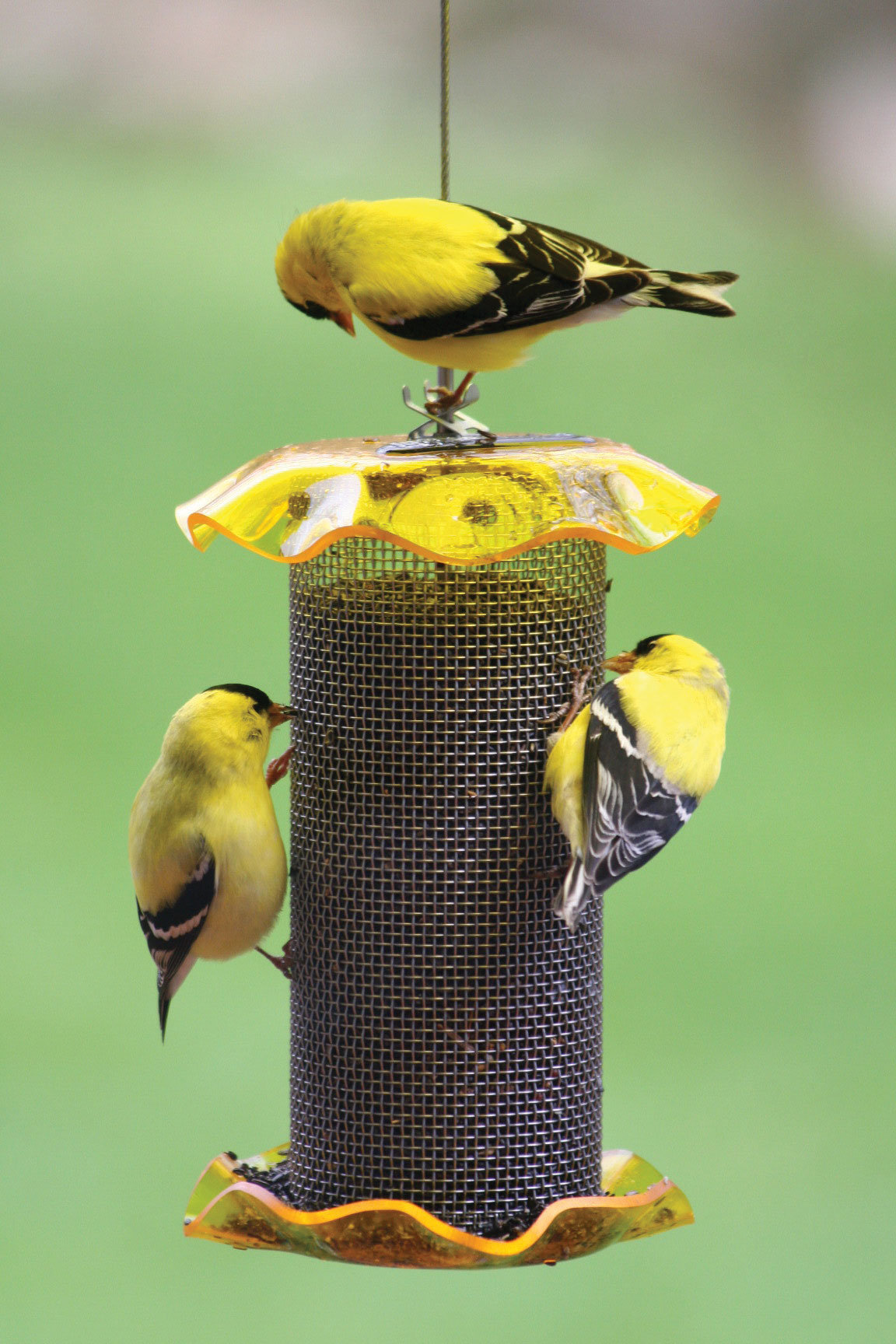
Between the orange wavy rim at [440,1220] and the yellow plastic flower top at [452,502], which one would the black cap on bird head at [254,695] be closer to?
the yellow plastic flower top at [452,502]

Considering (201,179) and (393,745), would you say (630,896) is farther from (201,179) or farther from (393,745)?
(393,745)

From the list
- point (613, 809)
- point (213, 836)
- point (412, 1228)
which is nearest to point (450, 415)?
point (613, 809)

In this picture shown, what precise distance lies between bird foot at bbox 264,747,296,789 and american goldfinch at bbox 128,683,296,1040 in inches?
3.1

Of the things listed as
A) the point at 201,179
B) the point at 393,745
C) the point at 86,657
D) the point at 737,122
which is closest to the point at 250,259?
the point at 201,179

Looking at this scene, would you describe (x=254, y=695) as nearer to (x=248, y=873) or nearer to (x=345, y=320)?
(x=248, y=873)

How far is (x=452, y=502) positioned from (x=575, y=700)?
678 mm

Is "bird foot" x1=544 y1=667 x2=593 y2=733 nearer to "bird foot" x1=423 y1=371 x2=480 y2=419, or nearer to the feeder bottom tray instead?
"bird foot" x1=423 y1=371 x2=480 y2=419

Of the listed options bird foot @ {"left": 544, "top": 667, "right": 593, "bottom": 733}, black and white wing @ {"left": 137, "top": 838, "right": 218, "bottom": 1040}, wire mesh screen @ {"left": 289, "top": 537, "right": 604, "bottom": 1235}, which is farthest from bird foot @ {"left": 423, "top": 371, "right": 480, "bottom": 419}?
black and white wing @ {"left": 137, "top": 838, "right": 218, "bottom": 1040}

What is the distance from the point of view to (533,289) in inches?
146

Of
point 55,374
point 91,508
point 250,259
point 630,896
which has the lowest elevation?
point 630,896

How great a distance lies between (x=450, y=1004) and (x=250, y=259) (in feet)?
45.3

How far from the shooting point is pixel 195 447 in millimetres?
15680

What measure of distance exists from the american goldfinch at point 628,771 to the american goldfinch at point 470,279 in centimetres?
Result: 77

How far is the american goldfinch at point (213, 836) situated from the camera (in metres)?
4.15
